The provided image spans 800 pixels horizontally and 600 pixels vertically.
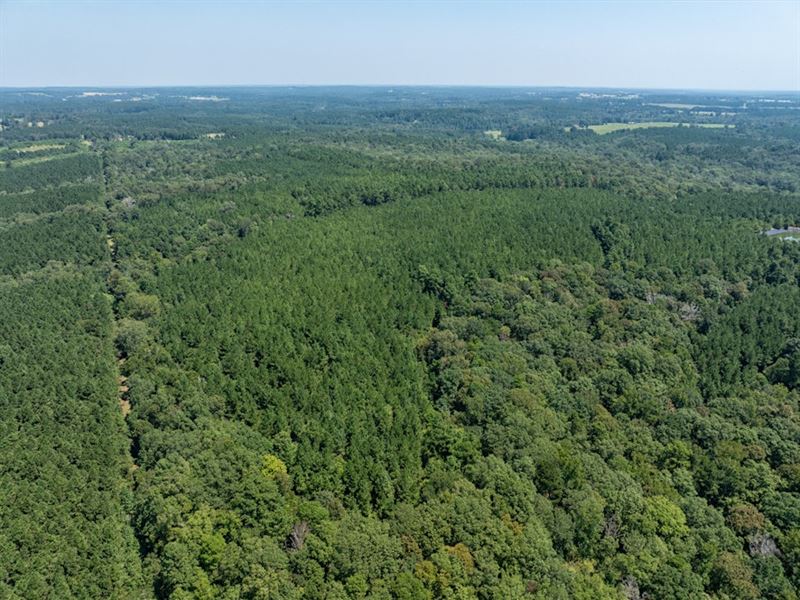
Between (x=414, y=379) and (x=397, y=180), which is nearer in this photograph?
(x=414, y=379)

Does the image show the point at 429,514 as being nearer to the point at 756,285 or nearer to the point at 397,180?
the point at 756,285

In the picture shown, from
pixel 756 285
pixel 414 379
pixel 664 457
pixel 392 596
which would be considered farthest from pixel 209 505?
pixel 756 285

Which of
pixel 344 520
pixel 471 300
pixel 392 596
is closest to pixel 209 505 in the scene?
pixel 344 520

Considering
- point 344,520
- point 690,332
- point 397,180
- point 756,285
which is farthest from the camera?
point 397,180

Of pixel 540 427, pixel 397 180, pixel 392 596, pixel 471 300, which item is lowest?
pixel 392 596

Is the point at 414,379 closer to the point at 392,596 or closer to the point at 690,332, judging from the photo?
the point at 392,596

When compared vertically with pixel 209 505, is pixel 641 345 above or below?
above

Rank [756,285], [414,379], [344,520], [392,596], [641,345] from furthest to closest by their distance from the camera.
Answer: [756,285]
[641,345]
[414,379]
[344,520]
[392,596]
